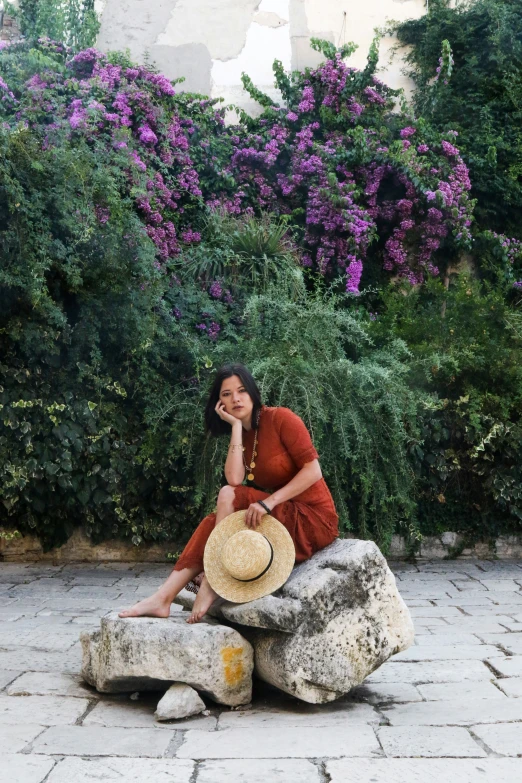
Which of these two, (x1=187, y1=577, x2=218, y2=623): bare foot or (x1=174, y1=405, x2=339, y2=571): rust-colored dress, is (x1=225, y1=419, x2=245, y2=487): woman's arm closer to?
(x1=174, y1=405, x2=339, y2=571): rust-colored dress

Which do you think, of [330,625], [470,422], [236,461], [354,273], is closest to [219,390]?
[236,461]

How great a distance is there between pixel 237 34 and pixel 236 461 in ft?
24.9

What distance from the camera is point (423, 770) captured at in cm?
261

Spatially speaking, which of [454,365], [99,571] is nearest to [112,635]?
[99,571]

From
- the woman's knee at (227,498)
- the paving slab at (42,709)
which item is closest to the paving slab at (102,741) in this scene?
the paving slab at (42,709)

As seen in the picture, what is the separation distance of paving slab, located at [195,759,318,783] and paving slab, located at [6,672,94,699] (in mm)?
1058

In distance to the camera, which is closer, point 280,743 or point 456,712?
point 280,743

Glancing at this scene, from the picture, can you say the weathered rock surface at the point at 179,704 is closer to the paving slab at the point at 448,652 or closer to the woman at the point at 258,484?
the woman at the point at 258,484

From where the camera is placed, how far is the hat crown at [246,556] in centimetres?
350

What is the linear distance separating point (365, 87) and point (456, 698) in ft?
25.6

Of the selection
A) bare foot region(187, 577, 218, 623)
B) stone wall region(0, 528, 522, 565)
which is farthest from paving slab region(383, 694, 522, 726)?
stone wall region(0, 528, 522, 565)

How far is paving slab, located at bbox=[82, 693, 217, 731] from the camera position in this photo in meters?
3.18

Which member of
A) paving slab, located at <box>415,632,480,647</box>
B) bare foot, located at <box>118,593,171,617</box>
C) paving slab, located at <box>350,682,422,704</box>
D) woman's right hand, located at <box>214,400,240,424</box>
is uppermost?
woman's right hand, located at <box>214,400,240,424</box>

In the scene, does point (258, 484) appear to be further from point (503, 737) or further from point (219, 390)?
point (503, 737)
